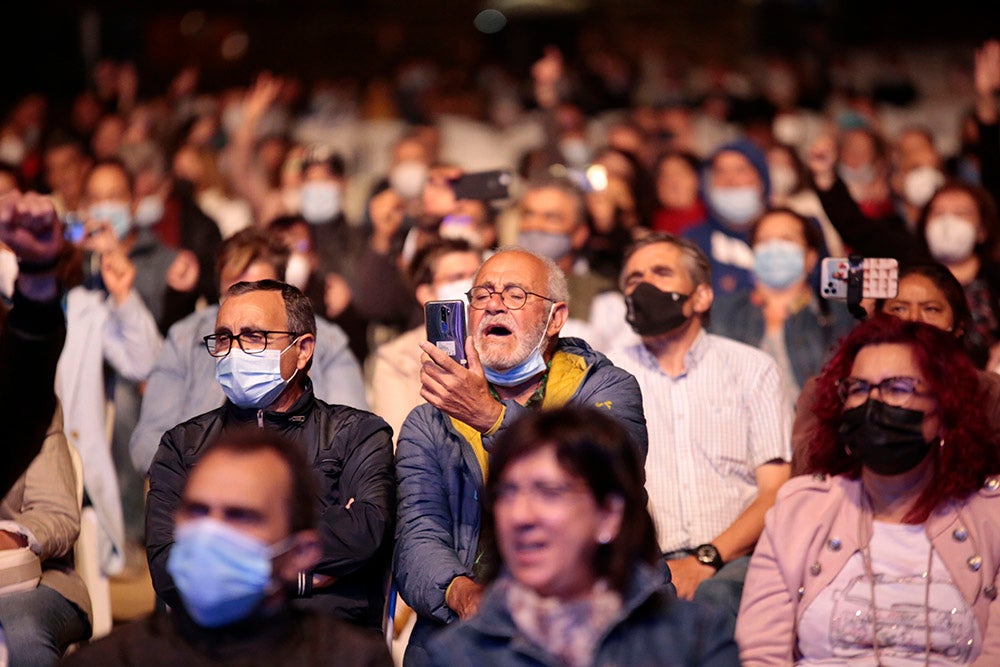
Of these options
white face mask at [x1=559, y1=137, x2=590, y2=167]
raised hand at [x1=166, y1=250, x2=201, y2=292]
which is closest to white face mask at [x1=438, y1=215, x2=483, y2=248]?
raised hand at [x1=166, y1=250, x2=201, y2=292]

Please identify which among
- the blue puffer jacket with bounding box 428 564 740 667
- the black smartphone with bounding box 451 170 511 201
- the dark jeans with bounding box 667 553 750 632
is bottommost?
the dark jeans with bounding box 667 553 750 632

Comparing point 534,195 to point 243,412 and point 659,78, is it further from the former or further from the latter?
point 659,78

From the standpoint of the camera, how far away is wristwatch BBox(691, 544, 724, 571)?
4.52 meters

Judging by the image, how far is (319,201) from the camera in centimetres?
811

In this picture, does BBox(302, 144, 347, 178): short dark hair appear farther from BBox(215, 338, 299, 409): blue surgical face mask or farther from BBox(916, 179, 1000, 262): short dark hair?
BBox(215, 338, 299, 409): blue surgical face mask

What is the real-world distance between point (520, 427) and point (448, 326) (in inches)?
42.9

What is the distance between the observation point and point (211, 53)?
56.5 feet

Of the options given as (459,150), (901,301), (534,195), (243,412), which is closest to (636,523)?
(243,412)

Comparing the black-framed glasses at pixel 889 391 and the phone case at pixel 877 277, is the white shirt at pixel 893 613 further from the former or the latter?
the phone case at pixel 877 277

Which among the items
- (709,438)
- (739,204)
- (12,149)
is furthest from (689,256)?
(12,149)

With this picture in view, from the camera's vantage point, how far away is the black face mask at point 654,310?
4.96 m

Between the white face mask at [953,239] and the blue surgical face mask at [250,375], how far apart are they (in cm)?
327

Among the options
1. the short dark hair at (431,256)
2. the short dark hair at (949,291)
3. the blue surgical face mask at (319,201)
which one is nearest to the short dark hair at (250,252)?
the short dark hair at (431,256)

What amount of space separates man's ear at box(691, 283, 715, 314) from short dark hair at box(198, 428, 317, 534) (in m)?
2.44
